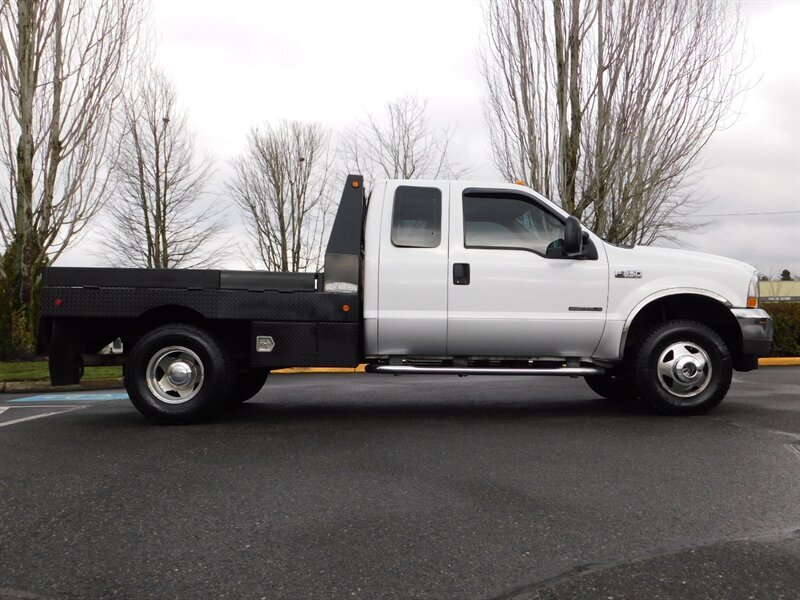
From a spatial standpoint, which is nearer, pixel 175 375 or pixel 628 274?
pixel 175 375

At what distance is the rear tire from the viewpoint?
6836mm

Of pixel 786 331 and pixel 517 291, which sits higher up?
pixel 517 291

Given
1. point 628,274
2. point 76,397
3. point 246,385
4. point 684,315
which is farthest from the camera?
point 76,397

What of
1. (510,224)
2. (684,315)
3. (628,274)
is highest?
(510,224)

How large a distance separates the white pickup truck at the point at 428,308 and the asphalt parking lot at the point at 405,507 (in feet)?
1.57

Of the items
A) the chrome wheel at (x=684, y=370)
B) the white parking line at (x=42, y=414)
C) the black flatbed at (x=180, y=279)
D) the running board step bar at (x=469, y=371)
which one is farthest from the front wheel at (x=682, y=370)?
the white parking line at (x=42, y=414)

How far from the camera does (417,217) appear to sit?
233 inches

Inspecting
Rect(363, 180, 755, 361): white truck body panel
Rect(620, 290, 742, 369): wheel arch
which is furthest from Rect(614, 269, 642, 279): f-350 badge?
Rect(620, 290, 742, 369): wheel arch

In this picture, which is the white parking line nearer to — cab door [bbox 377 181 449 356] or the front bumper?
cab door [bbox 377 181 449 356]

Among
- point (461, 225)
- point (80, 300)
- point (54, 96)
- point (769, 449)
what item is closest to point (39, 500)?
point (80, 300)

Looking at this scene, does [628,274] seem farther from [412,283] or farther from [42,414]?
[42,414]

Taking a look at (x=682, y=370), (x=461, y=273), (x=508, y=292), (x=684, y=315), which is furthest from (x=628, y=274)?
(x=461, y=273)

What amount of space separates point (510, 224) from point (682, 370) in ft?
6.53

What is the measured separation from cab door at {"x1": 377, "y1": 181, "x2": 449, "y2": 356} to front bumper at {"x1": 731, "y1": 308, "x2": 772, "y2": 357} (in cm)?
266
